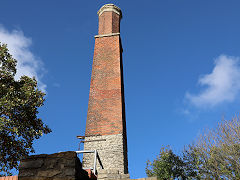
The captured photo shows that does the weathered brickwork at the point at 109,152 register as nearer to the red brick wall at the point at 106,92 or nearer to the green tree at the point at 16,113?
the red brick wall at the point at 106,92

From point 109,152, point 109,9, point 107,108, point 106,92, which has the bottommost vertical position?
point 109,152

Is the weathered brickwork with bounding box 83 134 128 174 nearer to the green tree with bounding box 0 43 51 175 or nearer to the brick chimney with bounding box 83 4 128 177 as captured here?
the brick chimney with bounding box 83 4 128 177

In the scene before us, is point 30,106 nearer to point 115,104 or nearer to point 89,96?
point 89,96

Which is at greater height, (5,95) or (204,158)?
(5,95)

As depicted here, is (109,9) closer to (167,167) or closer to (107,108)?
(107,108)

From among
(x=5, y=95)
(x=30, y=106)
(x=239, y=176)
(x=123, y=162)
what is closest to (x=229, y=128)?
(x=239, y=176)

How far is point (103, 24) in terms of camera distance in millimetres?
15891

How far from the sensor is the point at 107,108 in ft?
39.1

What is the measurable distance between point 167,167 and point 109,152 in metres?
11.5

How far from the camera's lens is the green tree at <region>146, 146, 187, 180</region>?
19.5 m

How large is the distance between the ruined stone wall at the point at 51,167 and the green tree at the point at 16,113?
8.18 metres

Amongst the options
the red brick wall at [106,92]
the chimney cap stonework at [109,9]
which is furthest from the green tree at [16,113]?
the chimney cap stonework at [109,9]

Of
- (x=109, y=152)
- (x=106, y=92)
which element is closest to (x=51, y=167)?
(x=109, y=152)

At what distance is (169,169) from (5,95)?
15147 millimetres
